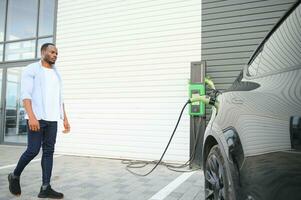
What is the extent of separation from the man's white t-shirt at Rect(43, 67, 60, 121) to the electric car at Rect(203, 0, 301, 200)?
227cm

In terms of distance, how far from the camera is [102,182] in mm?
4594

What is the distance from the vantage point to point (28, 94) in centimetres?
345

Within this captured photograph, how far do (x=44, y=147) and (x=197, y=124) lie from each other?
3.01 metres

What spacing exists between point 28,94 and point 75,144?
4.03 m

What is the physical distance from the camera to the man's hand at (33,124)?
3.30m

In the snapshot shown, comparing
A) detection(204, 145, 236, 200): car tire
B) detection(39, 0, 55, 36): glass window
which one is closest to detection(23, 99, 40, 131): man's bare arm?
detection(204, 145, 236, 200): car tire

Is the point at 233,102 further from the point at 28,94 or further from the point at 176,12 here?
the point at 176,12

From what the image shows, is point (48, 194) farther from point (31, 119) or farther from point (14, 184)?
point (31, 119)

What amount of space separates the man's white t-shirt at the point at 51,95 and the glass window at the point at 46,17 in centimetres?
511

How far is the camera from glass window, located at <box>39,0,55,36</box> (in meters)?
8.39

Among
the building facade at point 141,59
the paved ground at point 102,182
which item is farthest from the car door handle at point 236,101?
the building facade at point 141,59

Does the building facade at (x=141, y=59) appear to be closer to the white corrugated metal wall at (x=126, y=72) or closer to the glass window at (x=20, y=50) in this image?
the white corrugated metal wall at (x=126, y=72)

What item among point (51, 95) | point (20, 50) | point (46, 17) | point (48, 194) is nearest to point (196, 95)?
point (51, 95)

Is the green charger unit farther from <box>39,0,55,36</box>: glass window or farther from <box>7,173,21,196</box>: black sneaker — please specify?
<box>39,0,55,36</box>: glass window
